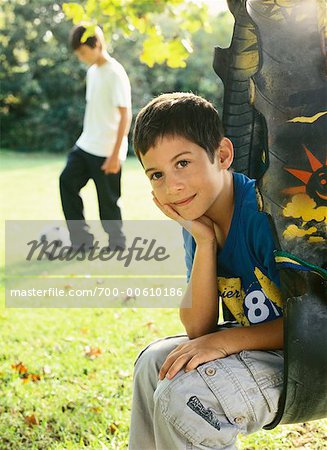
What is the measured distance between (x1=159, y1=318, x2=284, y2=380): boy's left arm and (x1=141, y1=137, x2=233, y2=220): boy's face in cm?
37

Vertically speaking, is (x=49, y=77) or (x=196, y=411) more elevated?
(x=49, y=77)

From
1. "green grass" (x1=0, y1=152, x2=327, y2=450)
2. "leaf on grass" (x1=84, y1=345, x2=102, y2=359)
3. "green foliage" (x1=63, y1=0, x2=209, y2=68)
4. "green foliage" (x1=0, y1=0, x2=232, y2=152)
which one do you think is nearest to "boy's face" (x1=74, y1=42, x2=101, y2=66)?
"green foliage" (x1=63, y1=0, x2=209, y2=68)

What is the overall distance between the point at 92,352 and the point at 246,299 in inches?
74.3

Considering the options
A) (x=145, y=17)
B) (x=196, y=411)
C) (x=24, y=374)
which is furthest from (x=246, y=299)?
(x=145, y=17)

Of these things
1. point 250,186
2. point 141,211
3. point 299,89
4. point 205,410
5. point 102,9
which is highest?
point 102,9

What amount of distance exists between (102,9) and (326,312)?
9.33ft

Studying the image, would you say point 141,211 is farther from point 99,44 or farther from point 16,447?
point 16,447

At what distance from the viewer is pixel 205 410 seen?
5.94 ft

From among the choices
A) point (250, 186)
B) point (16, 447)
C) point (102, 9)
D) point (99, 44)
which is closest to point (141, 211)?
point (99, 44)

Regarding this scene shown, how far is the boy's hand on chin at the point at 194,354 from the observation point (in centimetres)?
190

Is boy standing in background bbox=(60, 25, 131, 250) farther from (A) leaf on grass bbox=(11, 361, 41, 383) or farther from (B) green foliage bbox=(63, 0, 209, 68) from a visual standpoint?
(A) leaf on grass bbox=(11, 361, 41, 383)

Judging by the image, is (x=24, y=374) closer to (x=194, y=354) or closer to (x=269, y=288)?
(x=194, y=354)

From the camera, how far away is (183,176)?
2.10 meters

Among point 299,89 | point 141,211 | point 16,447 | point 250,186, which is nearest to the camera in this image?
point 299,89
